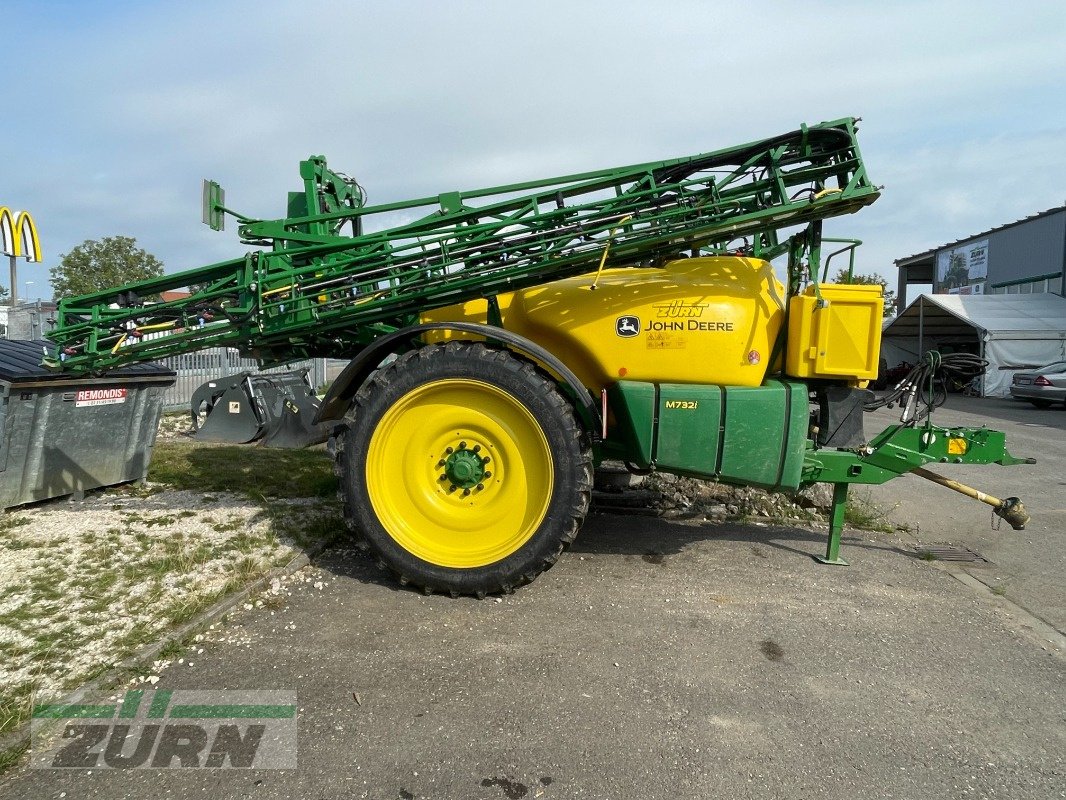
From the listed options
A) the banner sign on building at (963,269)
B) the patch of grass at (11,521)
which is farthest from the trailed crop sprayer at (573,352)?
the banner sign on building at (963,269)

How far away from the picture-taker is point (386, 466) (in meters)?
4.25

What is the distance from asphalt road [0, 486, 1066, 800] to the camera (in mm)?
2516

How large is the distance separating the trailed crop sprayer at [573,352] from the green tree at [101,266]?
109ft

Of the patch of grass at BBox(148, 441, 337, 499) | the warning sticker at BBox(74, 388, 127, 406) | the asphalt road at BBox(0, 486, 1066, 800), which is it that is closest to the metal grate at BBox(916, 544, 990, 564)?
the asphalt road at BBox(0, 486, 1066, 800)

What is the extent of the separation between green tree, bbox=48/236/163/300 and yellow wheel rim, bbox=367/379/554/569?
3356cm

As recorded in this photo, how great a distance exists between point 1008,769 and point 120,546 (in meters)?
5.28

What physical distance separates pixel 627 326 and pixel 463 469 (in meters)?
1.38

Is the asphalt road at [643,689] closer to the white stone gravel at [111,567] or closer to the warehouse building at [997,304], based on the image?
the white stone gravel at [111,567]

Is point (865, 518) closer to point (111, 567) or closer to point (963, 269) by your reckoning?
point (111, 567)

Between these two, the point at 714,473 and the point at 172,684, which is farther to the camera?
the point at 714,473

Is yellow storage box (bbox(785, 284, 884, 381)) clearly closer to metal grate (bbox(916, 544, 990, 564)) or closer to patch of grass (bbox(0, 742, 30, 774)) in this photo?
metal grate (bbox(916, 544, 990, 564))

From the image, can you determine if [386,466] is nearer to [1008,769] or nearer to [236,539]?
[236,539]

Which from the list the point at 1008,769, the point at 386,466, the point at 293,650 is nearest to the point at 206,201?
the point at 386,466

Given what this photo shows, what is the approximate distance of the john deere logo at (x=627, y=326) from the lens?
4.26 meters
